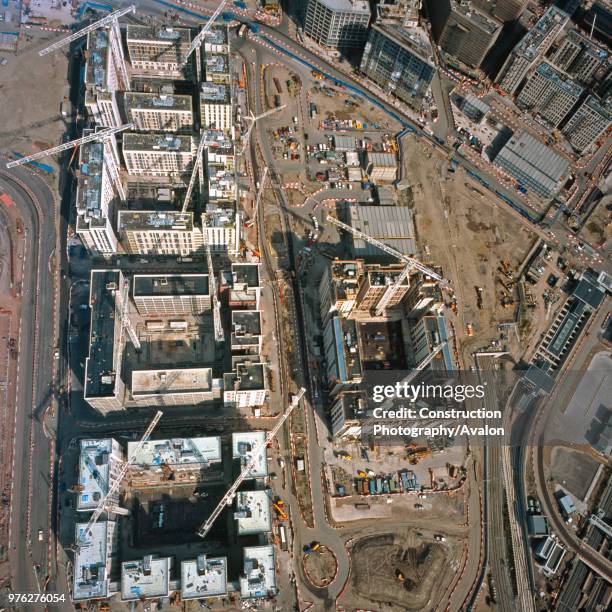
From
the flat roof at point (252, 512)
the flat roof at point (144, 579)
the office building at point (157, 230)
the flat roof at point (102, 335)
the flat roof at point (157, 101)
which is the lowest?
the flat roof at point (144, 579)

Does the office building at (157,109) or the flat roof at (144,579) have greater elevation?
the office building at (157,109)

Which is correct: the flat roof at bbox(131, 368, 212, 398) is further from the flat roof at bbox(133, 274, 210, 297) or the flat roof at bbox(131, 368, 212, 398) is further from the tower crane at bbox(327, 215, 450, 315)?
the tower crane at bbox(327, 215, 450, 315)

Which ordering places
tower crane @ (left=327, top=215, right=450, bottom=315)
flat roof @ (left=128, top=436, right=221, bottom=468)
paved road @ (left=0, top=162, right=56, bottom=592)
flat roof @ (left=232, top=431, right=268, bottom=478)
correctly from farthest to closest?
tower crane @ (left=327, top=215, right=450, bottom=315)
flat roof @ (left=232, top=431, right=268, bottom=478)
flat roof @ (left=128, top=436, right=221, bottom=468)
paved road @ (left=0, top=162, right=56, bottom=592)

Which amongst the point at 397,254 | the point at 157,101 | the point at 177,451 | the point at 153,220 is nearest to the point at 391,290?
the point at 397,254

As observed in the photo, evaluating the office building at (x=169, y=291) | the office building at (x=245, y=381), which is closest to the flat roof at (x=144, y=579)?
the office building at (x=245, y=381)

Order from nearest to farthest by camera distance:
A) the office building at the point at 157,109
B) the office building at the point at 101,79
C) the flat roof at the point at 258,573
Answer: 1. the flat roof at the point at 258,573
2. the office building at the point at 101,79
3. the office building at the point at 157,109

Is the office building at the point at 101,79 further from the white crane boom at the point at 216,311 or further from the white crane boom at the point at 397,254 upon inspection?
the white crane boom at the point at 397,254

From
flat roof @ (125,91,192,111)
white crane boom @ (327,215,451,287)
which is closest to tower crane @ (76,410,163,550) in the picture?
white crane boom @ (327,215,451,287)
